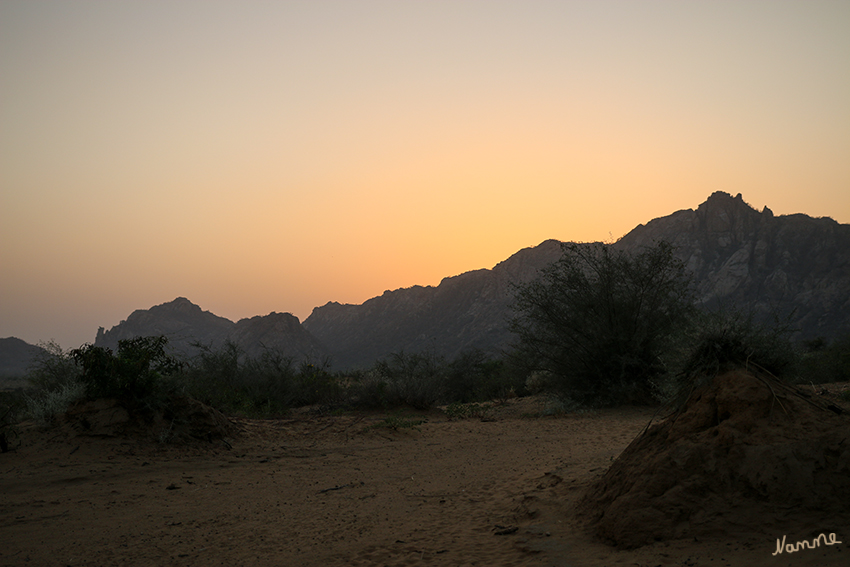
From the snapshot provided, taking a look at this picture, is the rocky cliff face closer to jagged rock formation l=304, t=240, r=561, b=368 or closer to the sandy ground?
jagged rock formation l=304, t=240, r=561, b=368

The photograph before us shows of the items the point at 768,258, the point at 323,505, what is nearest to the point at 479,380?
the point at 323,505

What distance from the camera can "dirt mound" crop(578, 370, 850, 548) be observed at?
14.1ft

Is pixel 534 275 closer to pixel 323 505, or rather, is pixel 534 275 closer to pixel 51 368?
pixel 51 368

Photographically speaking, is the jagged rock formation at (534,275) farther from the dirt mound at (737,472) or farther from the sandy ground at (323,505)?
the dirt mound at (737,472)

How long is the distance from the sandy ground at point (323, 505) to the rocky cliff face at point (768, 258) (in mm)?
47536

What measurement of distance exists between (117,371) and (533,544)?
9.39m

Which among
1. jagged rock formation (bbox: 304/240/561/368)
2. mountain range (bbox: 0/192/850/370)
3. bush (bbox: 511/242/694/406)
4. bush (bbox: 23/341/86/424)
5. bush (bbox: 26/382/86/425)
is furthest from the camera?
jagged rock formation (bbox: 304/240/561/368)

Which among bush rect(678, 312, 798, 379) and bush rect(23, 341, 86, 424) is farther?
bush rect(23, 341, 86, 424)

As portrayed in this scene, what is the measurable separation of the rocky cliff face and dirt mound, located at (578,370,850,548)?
165 feet

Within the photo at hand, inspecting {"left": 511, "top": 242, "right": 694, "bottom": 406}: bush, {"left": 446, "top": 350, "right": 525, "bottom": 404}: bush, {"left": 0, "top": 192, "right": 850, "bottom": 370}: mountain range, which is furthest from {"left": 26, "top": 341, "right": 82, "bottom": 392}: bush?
{"left": 0, "top": 192, "right": 850, "bottom": 370}: mountain range

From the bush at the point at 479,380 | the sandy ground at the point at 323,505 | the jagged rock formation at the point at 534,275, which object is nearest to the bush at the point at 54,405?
the sandy ground at the point at 323,505

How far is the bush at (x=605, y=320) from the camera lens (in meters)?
16.5

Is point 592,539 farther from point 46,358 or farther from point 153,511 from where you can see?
point 46,358

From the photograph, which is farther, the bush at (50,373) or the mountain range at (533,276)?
the mountain range at (533,276)
